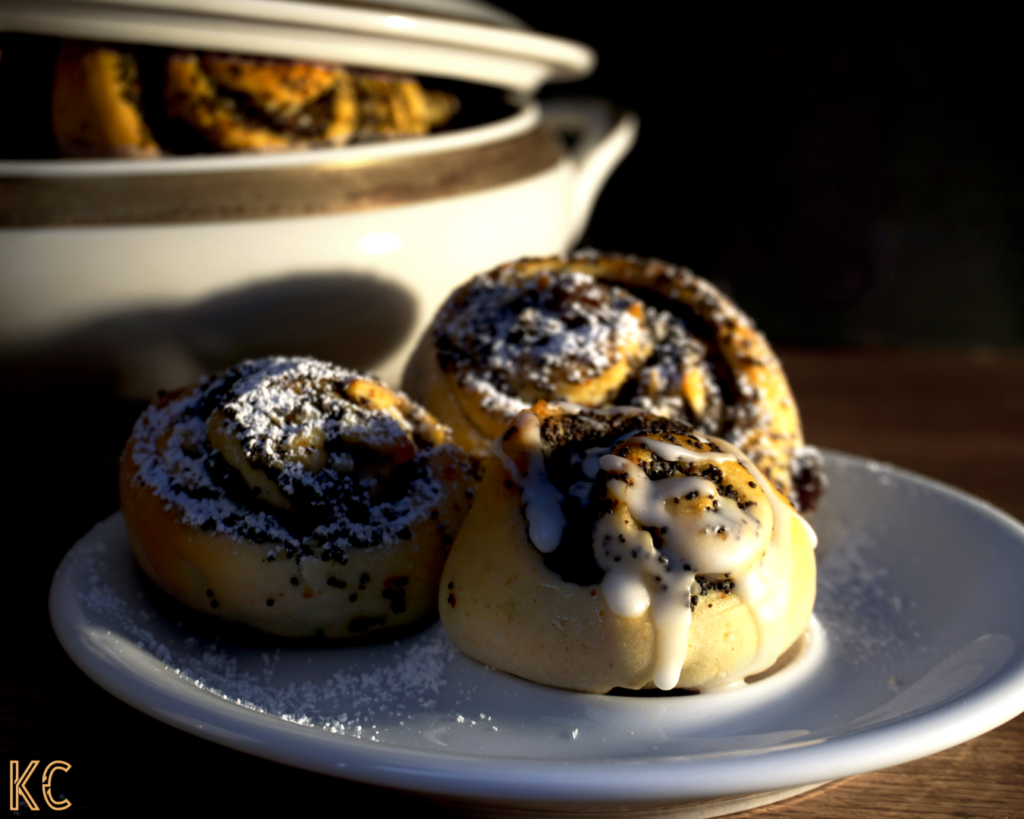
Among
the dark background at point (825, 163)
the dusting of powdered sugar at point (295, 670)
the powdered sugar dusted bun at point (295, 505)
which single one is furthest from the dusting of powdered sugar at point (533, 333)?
the dark background at point (825, 163)

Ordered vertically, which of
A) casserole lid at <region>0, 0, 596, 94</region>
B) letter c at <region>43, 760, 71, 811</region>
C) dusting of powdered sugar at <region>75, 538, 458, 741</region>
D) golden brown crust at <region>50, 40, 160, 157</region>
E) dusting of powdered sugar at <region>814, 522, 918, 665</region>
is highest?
casserole lid at <region>0, 0, 596, 94</region>

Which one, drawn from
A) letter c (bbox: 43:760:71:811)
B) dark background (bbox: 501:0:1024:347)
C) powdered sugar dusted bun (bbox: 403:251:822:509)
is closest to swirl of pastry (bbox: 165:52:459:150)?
powdered sugar dusted bun (bbox: 403:251:822:509)

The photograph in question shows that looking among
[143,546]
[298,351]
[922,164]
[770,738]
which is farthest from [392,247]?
[922,164]

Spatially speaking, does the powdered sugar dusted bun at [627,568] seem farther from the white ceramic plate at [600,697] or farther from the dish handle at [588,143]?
the dish handle at [588,143]

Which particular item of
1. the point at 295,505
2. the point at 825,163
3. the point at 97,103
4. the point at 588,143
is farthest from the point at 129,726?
the point at 825,163

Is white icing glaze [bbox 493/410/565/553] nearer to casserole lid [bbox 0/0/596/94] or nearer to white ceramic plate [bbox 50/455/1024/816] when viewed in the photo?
white ceramic plate [bbox 50/455/1024/816]

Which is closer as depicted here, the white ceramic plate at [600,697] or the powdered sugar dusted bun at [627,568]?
the white ceramic plate at [600,697]

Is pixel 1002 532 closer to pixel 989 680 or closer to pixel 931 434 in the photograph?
pixel 989 680
